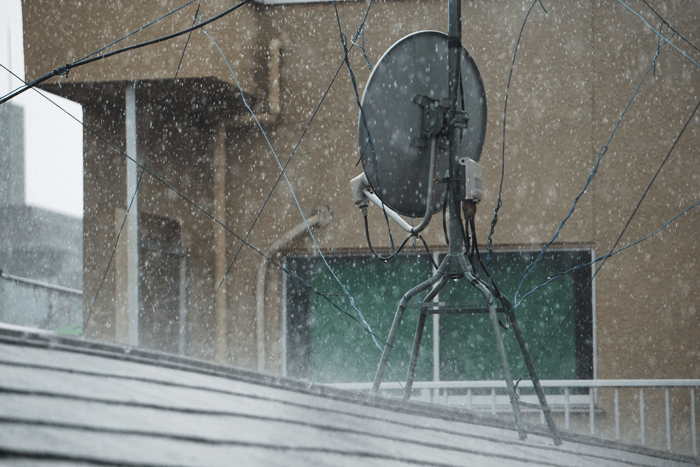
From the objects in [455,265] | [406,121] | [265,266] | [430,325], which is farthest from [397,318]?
[265,266]

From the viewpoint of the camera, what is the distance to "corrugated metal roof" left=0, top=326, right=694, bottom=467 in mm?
1076

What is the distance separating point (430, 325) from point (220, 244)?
2138mm

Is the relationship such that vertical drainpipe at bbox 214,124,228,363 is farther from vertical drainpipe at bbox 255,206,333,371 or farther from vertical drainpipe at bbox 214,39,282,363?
vertical drainpipe at bbox 255,206,333,371

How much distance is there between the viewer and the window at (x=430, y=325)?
6.37m

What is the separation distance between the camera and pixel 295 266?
22.6ft

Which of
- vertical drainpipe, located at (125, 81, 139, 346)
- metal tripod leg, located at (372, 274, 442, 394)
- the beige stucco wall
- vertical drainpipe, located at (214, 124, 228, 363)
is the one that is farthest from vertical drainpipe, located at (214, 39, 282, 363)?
metal tripod leg, located at (372, 274, 442, 394)

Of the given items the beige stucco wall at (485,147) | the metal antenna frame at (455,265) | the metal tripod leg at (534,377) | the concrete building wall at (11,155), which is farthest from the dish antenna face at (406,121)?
the concrete building wall at (11,155)

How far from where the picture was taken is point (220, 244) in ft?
22.1

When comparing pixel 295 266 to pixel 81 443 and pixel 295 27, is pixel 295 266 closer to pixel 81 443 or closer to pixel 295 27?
pixel 295 27

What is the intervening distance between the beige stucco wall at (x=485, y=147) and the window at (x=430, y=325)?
0.59 feet

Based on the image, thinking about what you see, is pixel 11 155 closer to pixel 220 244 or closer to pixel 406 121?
pixel 220 244

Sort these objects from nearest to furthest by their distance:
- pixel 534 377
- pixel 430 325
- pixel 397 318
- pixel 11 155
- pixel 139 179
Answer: pixel 534 377 < pixel 397 318 < pixel 139 179 < pixel 430 325 < pixel 11 155

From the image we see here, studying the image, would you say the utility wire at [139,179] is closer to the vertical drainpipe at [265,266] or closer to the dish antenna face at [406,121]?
the vertical drainpipe at [265,266]

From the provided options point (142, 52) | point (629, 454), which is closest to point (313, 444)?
point (629, 454)
